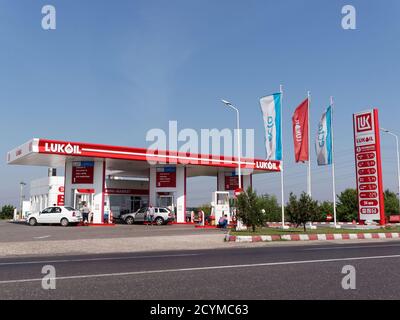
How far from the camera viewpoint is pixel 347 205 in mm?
65125

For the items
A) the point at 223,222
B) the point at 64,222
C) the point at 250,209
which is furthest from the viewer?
the point at 64,222

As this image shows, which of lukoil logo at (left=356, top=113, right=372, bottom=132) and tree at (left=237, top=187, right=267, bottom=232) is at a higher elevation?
lukoil logo at (left=356, top=113, right=372, bottom=132)

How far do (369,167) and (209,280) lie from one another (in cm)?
2505

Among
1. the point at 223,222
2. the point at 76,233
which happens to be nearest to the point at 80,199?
the point at 76,233

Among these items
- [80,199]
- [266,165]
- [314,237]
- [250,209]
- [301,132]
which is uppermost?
[301,132]

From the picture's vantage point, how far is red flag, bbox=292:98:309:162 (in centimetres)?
2709

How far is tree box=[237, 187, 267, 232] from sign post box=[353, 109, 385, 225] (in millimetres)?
10421

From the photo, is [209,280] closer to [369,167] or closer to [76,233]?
[76,233]

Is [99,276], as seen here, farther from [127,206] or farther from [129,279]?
[127,206]

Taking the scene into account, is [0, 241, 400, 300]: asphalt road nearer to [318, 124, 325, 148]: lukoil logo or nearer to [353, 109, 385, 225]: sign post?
[318, 124, 325, 148]: lukoil logo

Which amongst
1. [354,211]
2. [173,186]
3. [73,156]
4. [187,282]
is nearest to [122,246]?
[187,282]
